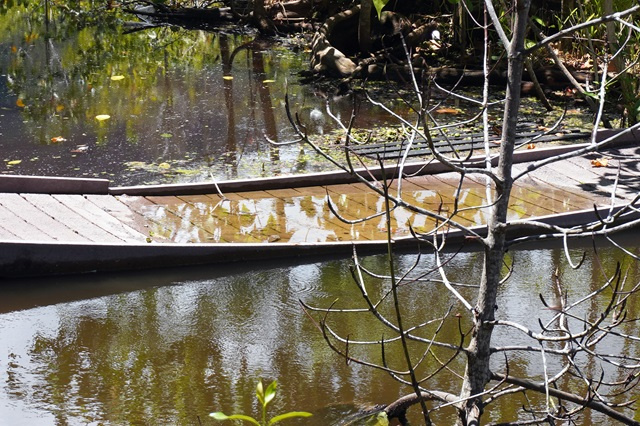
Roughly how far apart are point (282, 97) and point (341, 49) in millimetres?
1988

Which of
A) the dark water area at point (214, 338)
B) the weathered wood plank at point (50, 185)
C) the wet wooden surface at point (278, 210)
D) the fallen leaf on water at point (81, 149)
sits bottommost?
the dark water area at point (214, 338)

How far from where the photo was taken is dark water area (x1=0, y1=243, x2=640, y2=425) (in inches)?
180

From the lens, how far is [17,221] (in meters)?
6.13

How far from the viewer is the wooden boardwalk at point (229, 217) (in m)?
5.97

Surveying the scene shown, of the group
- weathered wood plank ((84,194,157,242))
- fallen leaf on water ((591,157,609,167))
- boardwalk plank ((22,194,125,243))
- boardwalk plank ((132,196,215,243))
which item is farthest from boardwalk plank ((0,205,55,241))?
fallen leaf on water ((591,157,609,167))

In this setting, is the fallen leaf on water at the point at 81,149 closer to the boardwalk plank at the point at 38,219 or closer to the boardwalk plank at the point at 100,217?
the boardwalk plank at the point at 100,217

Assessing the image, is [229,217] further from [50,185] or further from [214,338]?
[214,338]

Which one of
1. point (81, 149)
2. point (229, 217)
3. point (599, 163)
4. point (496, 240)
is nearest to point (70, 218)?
point (229, 217)

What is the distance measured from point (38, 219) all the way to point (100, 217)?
42 cm

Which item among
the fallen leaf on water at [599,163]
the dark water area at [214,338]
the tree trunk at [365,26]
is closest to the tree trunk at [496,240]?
the dark water area at [214,338]

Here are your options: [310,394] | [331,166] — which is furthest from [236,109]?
[310,394]

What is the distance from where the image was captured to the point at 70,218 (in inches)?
248

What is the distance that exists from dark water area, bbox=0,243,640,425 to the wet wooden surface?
0.32 meters

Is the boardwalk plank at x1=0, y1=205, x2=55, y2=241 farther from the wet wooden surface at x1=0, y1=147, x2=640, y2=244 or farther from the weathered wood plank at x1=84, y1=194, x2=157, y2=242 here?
the weathered wood plank at x1=84, y1=194, x2=157, y2=242
